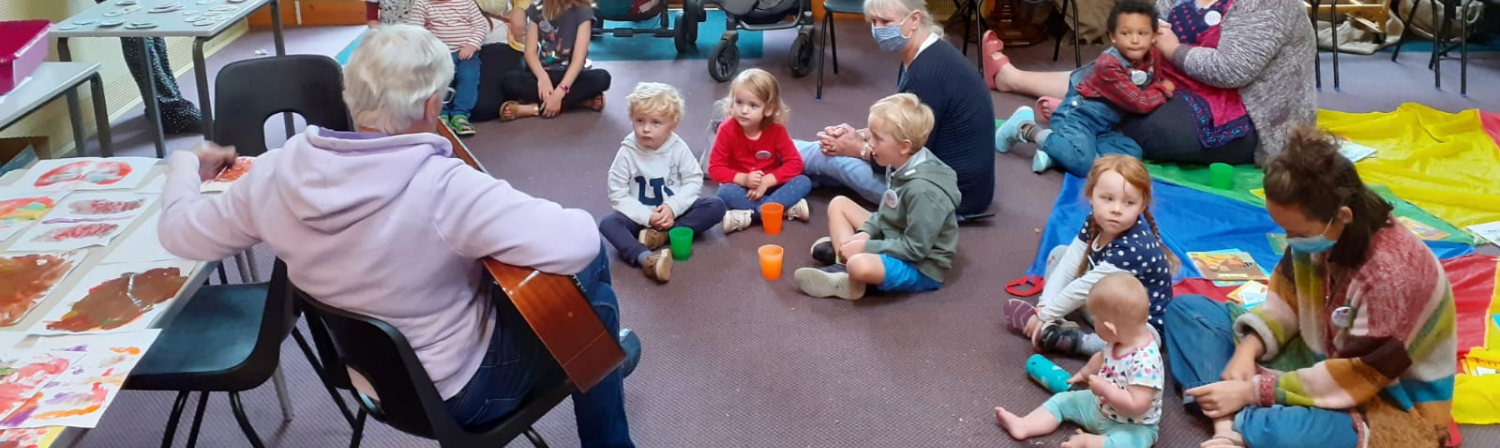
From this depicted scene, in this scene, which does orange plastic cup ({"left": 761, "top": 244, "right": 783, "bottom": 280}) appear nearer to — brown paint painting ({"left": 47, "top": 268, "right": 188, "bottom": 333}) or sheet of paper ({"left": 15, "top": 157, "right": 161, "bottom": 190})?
sheet of paper ({"left": 15, "top": 157, "right": 161, "bottom": 190})

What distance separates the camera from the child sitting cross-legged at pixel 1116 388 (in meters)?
2.43

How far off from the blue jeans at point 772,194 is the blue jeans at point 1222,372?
1.40 m

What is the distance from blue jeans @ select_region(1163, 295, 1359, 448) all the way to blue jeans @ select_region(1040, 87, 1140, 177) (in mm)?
1334

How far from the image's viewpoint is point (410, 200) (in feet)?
5.58

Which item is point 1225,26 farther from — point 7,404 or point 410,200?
point 7,404

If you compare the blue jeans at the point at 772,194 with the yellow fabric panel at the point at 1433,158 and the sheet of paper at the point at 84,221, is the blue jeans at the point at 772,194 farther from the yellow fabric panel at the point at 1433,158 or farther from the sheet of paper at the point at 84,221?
the yellow fabric panel at the point at 1433,158

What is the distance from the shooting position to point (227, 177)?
94.1 inches

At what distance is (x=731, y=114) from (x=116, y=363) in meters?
2.36

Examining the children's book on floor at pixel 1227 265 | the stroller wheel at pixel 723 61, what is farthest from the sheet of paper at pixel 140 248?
the stroller wheel at pixel 723 61

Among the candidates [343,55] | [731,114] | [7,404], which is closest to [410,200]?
[7,404]

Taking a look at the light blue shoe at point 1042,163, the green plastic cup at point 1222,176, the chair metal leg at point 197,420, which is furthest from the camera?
the light blue shoe at point 1042,163

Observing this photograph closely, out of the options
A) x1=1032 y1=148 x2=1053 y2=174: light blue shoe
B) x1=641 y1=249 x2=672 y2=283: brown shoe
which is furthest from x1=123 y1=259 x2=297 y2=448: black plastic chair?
x1=1032 y1=148 x2=1053 y2=174: light blue shoe

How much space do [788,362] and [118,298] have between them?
5.18 feet

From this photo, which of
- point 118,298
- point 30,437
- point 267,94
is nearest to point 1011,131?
point 267,94
